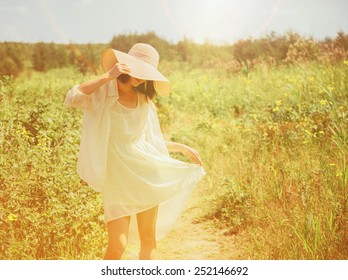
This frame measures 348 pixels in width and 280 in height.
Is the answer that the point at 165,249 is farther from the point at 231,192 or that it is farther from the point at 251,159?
the point at 251,159

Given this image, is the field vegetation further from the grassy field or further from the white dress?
the white dress

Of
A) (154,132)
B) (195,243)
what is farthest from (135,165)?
(195,243)

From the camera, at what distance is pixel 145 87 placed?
8.12ft

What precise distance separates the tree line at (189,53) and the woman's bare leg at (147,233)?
3.89 metres

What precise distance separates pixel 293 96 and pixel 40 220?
330 centimetres

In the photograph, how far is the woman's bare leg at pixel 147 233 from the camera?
248 cm

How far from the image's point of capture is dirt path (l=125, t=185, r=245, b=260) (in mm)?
3402

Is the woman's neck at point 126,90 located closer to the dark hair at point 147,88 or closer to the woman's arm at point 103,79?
the dark hair at point 147,88

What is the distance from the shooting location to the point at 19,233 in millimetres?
2869

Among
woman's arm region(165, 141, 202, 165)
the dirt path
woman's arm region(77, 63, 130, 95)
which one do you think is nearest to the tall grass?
the dirt path

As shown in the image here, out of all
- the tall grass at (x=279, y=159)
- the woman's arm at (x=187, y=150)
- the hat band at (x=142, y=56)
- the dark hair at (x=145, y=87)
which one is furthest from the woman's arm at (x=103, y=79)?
the tall grass at (x=279, y=159)

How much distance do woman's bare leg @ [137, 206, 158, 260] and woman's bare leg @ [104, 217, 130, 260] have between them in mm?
120

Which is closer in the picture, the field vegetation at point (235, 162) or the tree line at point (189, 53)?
the field vegetation at point (235, 162)
